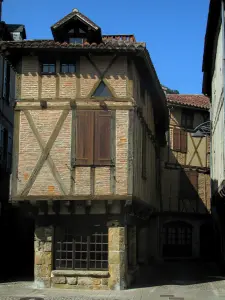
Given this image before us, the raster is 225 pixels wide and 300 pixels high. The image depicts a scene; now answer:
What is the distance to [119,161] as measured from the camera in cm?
1450

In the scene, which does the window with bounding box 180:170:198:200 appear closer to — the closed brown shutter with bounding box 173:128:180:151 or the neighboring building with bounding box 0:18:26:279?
the closed brown shutter with bounding box 173:128:180:151

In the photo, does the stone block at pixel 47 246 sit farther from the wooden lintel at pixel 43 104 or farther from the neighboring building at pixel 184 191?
the neighboring building at pixel 184 191

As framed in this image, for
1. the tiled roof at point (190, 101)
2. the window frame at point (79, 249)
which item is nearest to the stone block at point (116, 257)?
the window frame at point (79, 249)

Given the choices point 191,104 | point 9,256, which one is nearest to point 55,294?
point 9,256

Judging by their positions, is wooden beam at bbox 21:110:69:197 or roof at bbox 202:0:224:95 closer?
wooden beam at bbox 21:110:69:197

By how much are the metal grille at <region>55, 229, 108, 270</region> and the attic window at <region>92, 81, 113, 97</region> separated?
4189 millimetres

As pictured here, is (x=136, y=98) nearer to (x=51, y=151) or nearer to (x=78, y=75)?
(x=78, y=75)

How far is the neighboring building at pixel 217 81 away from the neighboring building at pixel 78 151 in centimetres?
258

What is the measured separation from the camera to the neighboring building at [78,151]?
14.5 m

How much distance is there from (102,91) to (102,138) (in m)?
1.50

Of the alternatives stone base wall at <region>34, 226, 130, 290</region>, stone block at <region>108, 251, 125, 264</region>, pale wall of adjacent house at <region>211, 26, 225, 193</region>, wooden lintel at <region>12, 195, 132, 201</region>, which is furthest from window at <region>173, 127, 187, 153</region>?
stone block at <region>108, 251, 125, 264</region>

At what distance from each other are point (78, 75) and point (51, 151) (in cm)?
248

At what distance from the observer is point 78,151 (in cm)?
1463

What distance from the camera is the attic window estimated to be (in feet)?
49.2
